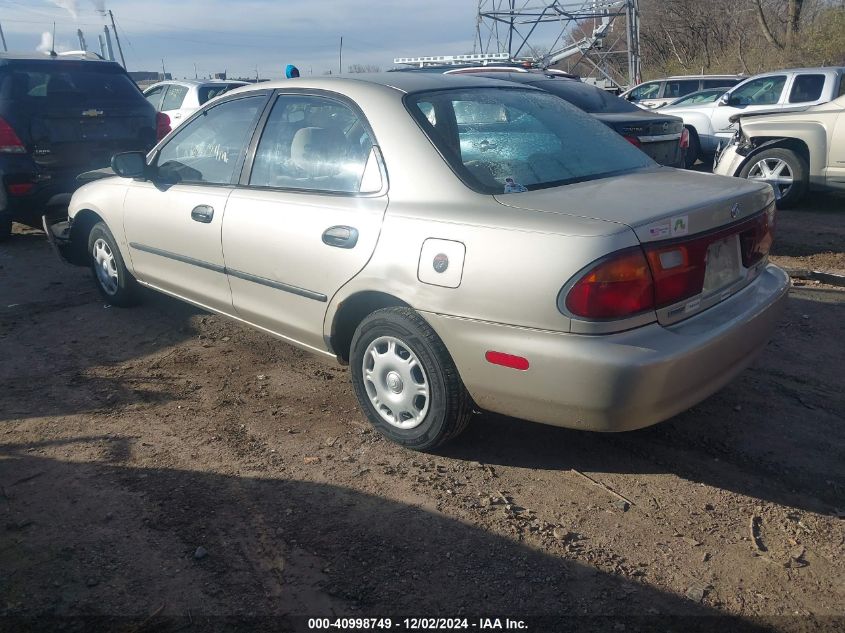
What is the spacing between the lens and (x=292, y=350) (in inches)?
189

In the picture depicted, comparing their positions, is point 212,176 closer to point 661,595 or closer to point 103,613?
point 103,613

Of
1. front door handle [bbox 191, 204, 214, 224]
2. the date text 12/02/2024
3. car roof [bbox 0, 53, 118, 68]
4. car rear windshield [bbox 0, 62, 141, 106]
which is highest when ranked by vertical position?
car roof [bbox 0, 53, 118, 68]

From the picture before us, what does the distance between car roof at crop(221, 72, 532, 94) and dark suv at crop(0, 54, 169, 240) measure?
4.22 m

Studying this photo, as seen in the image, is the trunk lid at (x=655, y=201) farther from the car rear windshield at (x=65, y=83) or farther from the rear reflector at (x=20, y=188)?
the car rear windshield at (x=65, y=83)

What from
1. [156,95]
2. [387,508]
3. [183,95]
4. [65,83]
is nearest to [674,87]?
[183,95]

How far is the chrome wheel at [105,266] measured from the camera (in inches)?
214

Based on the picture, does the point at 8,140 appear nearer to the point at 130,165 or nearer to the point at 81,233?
the point at 81,233

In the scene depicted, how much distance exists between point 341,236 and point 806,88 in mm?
11010

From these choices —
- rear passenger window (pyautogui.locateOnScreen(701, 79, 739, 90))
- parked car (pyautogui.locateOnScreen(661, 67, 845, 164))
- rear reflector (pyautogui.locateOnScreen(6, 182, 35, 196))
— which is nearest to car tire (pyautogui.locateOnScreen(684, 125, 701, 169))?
parked car (pyautogui.locateOnScreen(661, 67, 845, 164))

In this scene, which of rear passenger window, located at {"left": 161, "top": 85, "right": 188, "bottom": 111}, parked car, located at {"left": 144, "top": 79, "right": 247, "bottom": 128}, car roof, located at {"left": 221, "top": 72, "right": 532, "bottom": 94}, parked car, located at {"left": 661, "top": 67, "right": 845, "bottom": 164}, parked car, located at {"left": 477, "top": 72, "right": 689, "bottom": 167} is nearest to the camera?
car roof, located at {"left": 221, "top": 72, "right": 532, "bottom": 94}

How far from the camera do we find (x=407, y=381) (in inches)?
129

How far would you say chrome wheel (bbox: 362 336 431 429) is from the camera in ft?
10.7

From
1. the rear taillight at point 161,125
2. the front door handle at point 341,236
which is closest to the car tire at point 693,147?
the rear taillight at point 161,125

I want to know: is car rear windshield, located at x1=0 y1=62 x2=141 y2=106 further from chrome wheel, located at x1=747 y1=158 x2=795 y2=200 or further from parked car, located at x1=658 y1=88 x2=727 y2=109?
parked car, located at x1=658 y1=88 x2=727 y2=109
